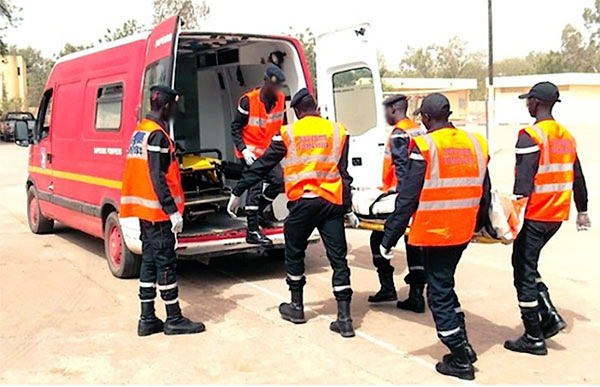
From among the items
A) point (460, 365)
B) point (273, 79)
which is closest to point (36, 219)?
point (273, 79)

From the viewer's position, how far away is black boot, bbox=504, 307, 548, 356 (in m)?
5.35

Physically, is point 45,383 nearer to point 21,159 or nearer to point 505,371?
point 505,371

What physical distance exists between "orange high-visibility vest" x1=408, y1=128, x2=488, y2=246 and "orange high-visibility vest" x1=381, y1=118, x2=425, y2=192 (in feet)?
4.46

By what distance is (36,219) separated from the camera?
36.0ft

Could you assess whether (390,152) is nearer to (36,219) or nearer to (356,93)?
(356,93)

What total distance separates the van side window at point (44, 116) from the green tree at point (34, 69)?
56456mm

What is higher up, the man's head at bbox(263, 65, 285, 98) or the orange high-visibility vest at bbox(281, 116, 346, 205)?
the man's head at bbox(263, 65, 285, 98)

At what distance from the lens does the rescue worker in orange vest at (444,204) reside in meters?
4.80

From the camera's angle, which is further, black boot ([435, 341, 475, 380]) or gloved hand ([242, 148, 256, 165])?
gloved hand ([242, 148, 256, 165])

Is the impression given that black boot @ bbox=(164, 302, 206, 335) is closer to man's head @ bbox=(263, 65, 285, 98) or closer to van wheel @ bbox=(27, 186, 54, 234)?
man's head @ bbox=(263, 65, 285, 98)

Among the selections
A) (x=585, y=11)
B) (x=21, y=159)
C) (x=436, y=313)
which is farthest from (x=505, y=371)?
(x=585, y=11)

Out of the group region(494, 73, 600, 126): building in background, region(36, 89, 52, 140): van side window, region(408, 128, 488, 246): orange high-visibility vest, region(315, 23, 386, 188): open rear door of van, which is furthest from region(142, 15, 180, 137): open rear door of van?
region(494, 73, 600, 126): building in background

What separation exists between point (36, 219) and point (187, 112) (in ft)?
10.0

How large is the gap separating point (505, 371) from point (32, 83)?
78.9 metres
